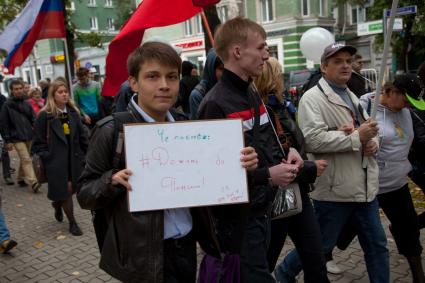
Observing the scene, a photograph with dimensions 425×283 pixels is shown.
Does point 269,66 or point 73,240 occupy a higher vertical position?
point 269,66

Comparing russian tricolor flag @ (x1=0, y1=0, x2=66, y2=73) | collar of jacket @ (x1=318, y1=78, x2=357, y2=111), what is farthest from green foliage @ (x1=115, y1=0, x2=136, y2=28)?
collar of jacket @ (x1=318, y1=78, x2=357, y2=111)

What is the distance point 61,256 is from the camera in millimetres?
5273

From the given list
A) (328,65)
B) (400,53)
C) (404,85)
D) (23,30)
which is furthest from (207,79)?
(400,53)

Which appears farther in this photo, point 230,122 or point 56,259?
point 56,259

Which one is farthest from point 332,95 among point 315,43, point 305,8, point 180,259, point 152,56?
point 305,8

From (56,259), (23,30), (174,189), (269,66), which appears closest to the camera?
(174,189)

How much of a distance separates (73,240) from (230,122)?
4299mm

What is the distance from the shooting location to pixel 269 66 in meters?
3.13

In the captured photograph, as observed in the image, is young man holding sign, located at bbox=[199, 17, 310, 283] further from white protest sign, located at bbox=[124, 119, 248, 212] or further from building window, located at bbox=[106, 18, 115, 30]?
building window, located at bbox=[106, 18, 115, 30]

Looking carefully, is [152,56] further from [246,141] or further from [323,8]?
[323,8]

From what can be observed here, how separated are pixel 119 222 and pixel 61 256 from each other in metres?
3.47

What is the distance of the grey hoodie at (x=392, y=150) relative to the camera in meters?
3.73

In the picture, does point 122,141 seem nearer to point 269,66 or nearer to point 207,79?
point 269,66

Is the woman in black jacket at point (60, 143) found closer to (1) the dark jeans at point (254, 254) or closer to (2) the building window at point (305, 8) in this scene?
(1) the dark jeans at point (254, 254)
